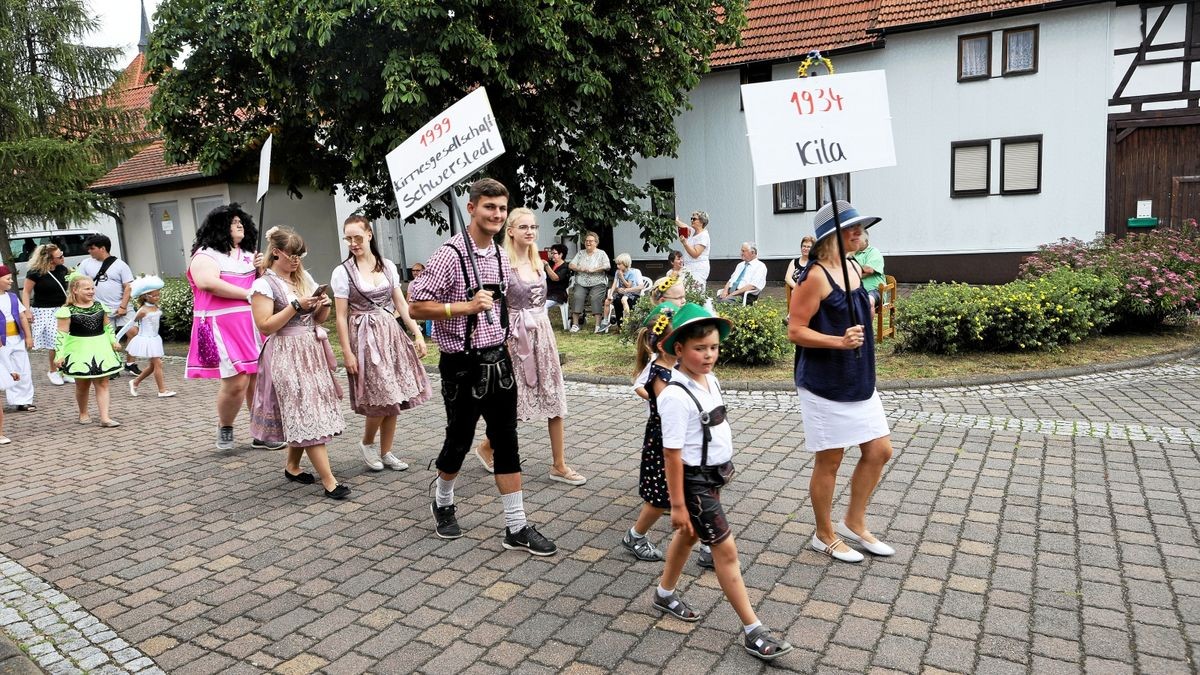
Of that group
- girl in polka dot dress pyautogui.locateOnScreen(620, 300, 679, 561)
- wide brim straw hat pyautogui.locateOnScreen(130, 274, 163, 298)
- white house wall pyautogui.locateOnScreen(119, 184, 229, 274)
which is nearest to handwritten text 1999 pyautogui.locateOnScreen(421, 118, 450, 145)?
girl in polka dot dress pyautogui.locateOnScreen(620, 300, 679, 561)

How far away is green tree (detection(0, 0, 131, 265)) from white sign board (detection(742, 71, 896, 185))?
23322 millimetres

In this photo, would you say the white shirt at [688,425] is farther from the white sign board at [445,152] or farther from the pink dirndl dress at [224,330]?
the pink dirndl dress at [224,330]

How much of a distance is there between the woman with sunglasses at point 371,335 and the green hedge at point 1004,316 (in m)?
6.13

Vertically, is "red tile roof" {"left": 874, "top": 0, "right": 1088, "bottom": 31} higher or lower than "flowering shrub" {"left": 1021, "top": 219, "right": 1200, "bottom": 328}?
higher

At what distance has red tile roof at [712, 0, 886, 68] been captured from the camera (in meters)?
19.4

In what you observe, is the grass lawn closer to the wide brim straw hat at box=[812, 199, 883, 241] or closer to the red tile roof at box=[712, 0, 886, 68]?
the wide brim straw hat at box=[812, 199, 883, 241]

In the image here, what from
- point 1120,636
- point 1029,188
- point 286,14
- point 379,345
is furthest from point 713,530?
point 1029,188

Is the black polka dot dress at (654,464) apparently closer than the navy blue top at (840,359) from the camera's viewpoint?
Yes

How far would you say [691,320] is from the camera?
3504 mm

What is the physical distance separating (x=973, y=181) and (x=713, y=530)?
1760 centimetres

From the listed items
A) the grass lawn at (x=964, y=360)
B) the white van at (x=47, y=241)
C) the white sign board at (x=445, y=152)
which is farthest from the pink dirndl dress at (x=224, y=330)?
the white van at (x=47, y=241)

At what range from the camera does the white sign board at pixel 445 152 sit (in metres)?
4.98

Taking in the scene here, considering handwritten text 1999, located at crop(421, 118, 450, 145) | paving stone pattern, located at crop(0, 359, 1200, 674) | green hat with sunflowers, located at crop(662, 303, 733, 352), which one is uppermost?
handwritten text 1999, located at crop(421, 118, 450, 145)

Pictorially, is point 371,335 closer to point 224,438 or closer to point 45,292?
point 224,438
